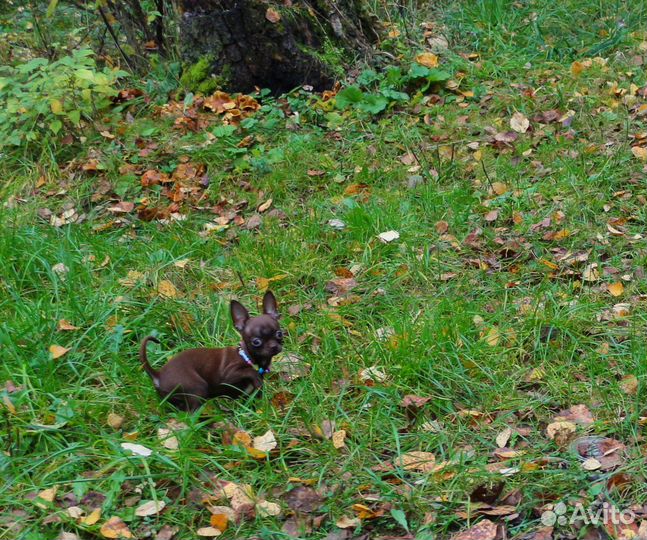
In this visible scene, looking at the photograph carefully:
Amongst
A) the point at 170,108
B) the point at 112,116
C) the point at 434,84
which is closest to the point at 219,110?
the point at 170,108

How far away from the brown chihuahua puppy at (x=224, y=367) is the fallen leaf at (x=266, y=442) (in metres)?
0.30

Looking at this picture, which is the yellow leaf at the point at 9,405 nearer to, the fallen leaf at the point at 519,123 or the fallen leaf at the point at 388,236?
the fallen leaf at the point at 388,236

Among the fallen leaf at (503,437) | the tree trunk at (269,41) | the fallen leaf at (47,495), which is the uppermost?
the tree trunk at (269,41)

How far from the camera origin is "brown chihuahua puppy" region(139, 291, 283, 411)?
3.67 meters

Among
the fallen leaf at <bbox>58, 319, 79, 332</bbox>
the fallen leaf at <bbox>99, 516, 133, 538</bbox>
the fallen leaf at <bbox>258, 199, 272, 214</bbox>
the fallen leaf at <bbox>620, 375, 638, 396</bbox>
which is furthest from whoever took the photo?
the fallen leaf at <bbox>258, 199, 272, 214</bbox>

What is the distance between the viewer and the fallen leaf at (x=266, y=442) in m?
3.47

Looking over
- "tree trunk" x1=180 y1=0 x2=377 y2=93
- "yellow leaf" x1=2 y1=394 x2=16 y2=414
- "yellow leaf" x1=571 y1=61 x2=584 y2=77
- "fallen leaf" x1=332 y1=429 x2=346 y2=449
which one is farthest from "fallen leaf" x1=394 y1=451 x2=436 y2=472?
"yellow leaf" x1=571 y1=61 x2=584 y2=77

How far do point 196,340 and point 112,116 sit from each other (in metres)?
2.95

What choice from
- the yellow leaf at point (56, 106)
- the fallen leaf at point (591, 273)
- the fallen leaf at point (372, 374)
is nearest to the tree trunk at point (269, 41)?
the yellow leaf at point (56, 106)

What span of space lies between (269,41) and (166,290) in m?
2.80

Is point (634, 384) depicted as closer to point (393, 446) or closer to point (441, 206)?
point (393, 446)

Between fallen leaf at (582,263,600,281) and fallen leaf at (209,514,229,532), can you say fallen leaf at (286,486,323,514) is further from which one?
fallen leaf at (582,263,600,281)

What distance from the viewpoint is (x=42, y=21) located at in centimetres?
777

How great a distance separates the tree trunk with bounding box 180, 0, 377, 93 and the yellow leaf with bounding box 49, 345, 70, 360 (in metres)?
3.26
